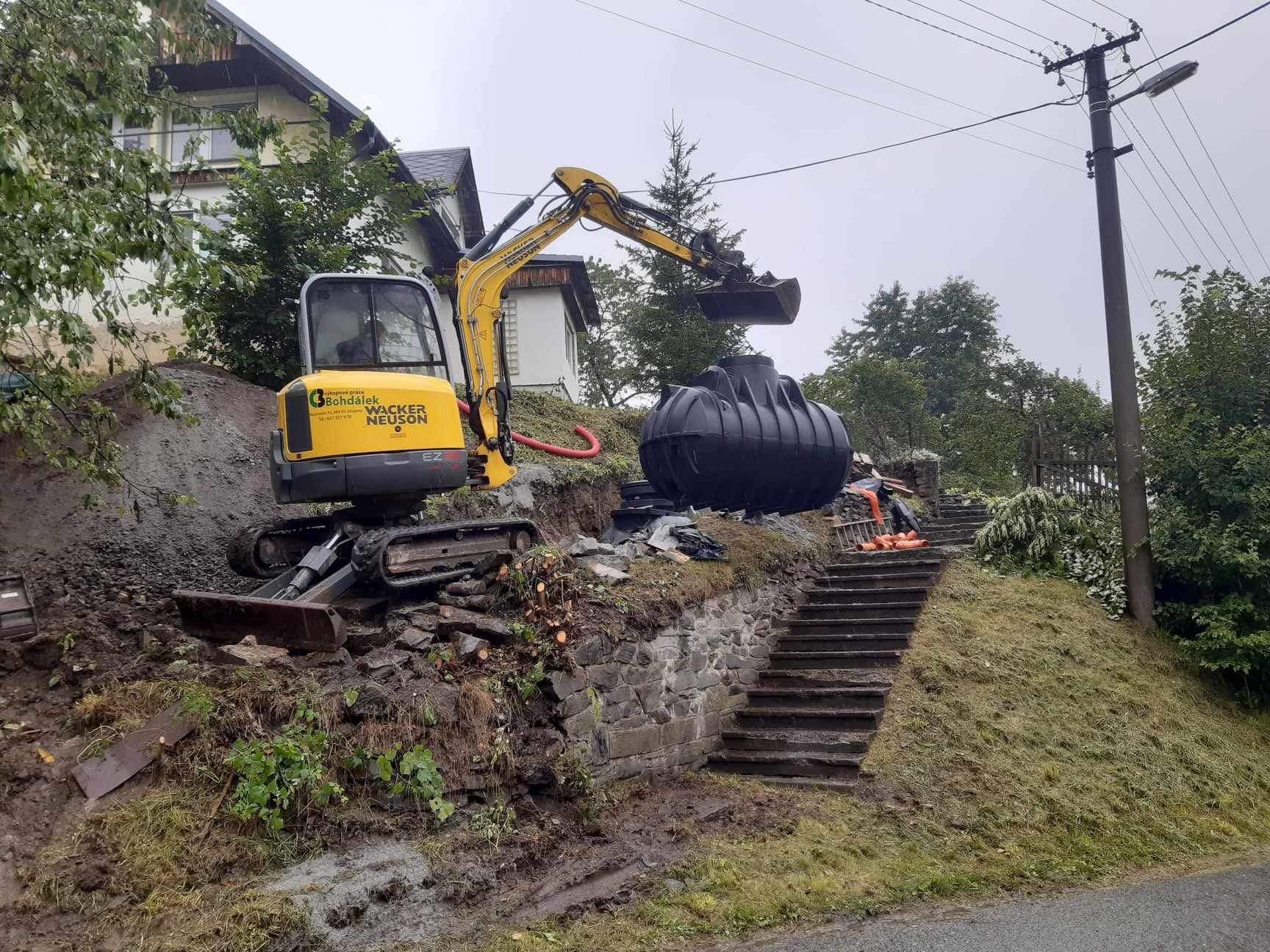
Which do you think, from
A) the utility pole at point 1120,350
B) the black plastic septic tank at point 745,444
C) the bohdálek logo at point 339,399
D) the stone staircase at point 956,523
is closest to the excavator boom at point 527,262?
the black plastic septic tank at point 745,444

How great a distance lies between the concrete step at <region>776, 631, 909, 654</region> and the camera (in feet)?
31.7

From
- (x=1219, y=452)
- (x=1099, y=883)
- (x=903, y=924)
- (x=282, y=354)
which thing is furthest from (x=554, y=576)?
(x=1219, y=452)

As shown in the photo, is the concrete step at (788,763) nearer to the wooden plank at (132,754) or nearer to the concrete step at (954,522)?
the wooden plank at (132,754)

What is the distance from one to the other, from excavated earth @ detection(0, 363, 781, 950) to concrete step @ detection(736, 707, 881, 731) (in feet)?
3.95

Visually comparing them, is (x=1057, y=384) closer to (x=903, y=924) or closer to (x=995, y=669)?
(x=995, y=669)

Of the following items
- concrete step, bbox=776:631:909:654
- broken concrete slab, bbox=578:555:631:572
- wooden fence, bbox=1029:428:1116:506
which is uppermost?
wooden fence, bbox=1029:428:1116:506

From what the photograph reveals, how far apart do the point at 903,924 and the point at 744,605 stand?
4.34 m

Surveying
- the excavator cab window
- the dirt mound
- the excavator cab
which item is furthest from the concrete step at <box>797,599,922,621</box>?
the dirt mound

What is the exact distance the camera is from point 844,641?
9.94 m

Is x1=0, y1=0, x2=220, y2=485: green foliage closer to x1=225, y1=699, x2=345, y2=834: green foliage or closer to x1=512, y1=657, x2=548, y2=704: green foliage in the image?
x1=225, y1=699, x2=345, y2=834: green foliage

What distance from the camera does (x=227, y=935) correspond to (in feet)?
14.7

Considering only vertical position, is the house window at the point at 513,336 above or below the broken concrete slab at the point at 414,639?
above

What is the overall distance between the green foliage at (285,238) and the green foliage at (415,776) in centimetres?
707

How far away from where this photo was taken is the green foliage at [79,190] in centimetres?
506
